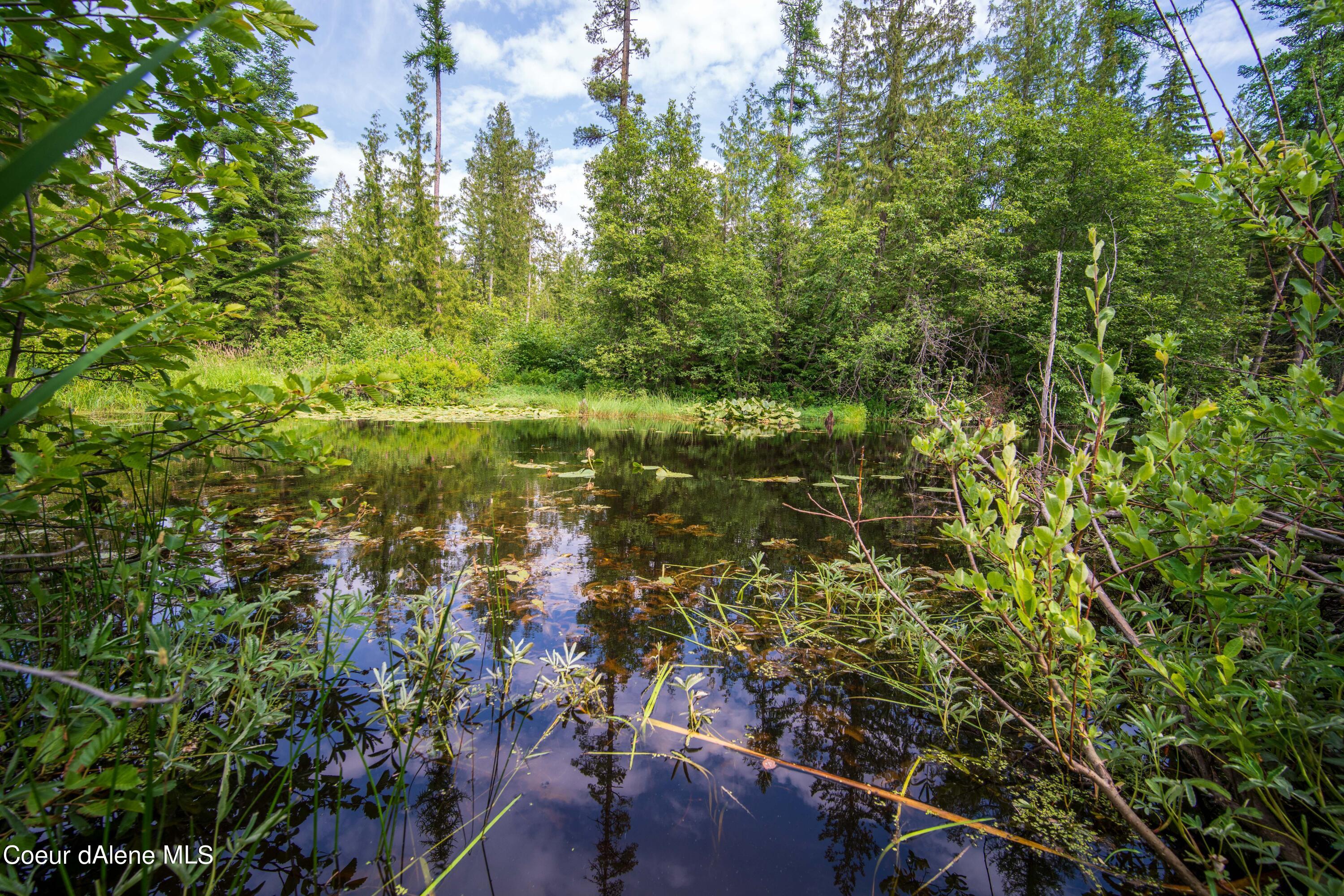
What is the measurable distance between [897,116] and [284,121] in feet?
62.5

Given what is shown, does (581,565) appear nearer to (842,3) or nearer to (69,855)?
(69,855)

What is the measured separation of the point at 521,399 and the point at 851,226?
10.2 metres

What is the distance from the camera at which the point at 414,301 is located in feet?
63.1

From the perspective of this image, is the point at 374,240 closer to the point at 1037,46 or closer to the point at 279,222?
the point at 279,222

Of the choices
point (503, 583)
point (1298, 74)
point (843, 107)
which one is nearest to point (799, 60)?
point (843, 107)

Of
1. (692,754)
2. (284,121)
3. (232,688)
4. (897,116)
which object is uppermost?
(897,116)

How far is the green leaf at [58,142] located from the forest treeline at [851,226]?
877 cm

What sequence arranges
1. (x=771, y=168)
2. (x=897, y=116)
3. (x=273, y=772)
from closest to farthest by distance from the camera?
1. (x=273, y=772)
2. (x=771, y=168)
3. (x=897, y=116)

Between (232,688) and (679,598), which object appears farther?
(679,598)

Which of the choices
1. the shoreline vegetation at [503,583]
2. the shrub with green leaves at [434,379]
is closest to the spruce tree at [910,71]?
the shrub with green leaves at [434,379]

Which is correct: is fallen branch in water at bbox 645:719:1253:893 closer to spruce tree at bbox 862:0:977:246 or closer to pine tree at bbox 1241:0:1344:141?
pine tree at bbox 1241:0:1344:141

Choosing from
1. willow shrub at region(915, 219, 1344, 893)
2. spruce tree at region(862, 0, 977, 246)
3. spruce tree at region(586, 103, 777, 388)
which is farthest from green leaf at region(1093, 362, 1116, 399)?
spruce tree at region(862, 0, 977, 246)

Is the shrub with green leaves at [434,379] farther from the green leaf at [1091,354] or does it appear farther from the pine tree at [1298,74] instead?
the pine tree at [1298,74]

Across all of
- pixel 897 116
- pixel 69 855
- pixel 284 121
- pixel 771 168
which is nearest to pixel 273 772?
pixel 69 855
